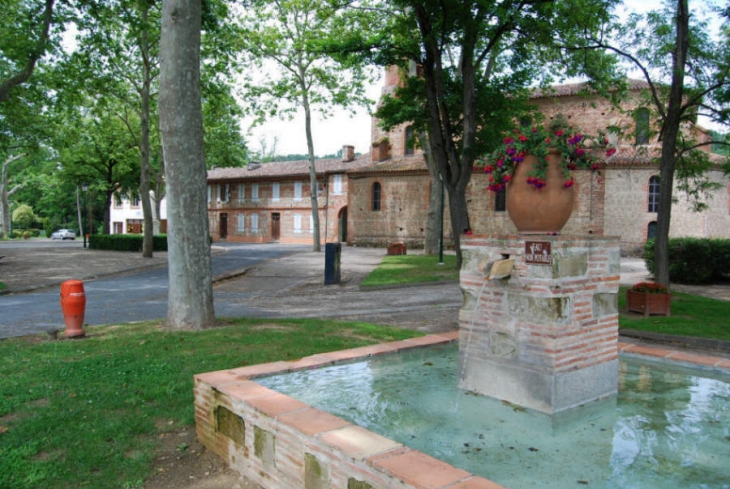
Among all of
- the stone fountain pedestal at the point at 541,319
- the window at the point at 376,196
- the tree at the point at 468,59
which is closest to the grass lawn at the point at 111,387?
the stone fountain pedestal at the point at 541,319

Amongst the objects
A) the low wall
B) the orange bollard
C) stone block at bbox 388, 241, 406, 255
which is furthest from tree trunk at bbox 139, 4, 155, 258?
the low wall

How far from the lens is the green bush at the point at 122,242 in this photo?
2927 cm

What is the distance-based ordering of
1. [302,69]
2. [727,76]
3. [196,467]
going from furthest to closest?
[302,69]
[727,76]
[196,467]

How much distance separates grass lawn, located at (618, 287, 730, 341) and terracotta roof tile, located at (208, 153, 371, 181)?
30.5m

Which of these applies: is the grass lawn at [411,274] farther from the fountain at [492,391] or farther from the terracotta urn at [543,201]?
the terracotta urn at [543,201]

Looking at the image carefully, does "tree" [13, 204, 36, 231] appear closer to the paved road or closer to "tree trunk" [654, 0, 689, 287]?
the paved road

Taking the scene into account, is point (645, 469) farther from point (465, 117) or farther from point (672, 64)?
point (465, 117)

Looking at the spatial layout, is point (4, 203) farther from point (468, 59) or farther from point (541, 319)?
point (541, 319)

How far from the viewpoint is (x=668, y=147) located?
12.3m

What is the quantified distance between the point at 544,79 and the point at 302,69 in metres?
13.4

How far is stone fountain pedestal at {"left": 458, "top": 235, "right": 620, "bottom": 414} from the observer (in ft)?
14.0

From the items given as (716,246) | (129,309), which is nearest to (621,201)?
(716,246)

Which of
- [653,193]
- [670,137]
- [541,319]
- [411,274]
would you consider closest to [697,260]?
[670,137]

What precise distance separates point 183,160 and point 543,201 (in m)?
5.08
